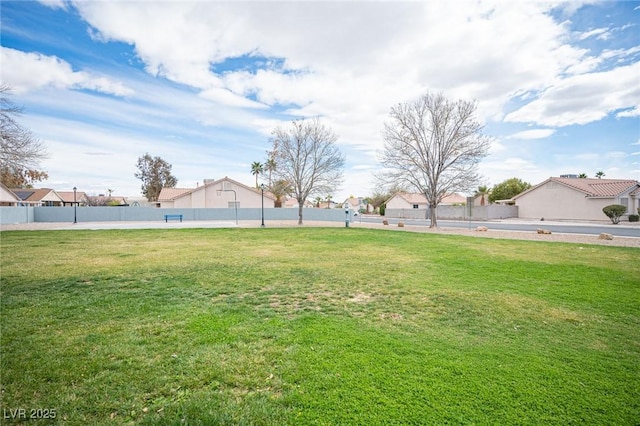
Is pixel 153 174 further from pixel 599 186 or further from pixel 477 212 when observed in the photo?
pixel 599 186

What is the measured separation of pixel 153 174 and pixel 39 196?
1887 cm

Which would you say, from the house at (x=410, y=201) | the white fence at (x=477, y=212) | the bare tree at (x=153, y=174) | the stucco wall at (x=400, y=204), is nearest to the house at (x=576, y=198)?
the white fence at (x=477, y=212)

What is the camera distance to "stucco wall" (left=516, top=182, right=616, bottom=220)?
3428 centimetres

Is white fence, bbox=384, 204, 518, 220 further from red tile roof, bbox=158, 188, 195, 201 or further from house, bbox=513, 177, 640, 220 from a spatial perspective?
red tile roof, bbox=158, 188, 195, 201

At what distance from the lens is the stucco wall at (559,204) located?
34.3 m

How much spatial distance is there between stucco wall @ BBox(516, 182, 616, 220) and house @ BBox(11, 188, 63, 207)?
75458mm

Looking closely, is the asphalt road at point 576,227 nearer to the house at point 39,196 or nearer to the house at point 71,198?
the house at point 39,196

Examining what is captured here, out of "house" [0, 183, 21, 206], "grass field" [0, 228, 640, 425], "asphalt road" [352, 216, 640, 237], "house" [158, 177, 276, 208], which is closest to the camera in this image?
"grass field" [0, 228, 640, 425]

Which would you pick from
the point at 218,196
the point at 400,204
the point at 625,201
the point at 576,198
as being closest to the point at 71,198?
the point at 218,196

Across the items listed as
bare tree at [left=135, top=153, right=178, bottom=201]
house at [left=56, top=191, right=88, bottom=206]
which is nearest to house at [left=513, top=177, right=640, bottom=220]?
bare tree at [left=135, top=153, right=178, bottom=201]

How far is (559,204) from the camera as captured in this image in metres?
37.6

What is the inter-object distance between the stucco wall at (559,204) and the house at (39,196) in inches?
2971

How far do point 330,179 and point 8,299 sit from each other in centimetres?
2811

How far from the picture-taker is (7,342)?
3932 mm
